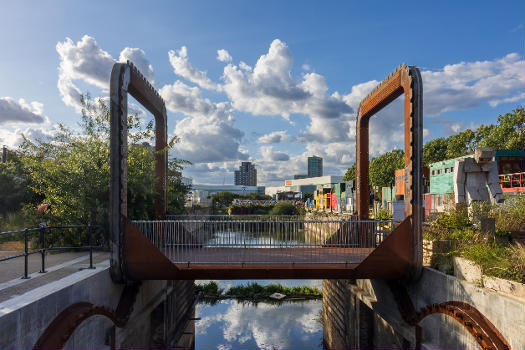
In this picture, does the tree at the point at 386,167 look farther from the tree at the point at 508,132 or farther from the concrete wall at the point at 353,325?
the concrete wall at the point at 353,325

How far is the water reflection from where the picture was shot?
16078 mm

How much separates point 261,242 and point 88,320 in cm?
518

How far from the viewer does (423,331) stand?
762 centimetres

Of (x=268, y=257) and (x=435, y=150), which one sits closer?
(x=268, y=257)

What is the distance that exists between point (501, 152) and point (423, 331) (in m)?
24.0

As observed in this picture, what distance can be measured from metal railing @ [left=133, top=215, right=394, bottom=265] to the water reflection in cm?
773

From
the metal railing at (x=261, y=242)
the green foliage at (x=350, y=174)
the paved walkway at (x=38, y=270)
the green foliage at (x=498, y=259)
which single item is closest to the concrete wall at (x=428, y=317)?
the green foliage at (x=498, y=259)

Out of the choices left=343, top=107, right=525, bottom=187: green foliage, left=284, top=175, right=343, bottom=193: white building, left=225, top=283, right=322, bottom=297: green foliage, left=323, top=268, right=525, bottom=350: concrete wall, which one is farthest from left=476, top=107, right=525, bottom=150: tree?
left=284, top=175, right=343, bottom=193: white building

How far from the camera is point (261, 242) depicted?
10.5 metres

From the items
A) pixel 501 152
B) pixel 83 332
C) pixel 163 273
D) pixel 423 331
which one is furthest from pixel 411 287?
pixel 501 152

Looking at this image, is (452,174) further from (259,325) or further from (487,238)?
(487,238)

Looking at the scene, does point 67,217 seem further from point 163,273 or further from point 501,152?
point 501,152

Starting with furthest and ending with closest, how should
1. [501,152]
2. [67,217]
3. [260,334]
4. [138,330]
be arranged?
1. [501,152]
2. [260,334]
3. [67,217]
4. [138,330]

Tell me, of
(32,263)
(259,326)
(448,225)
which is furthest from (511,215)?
(259,326)
